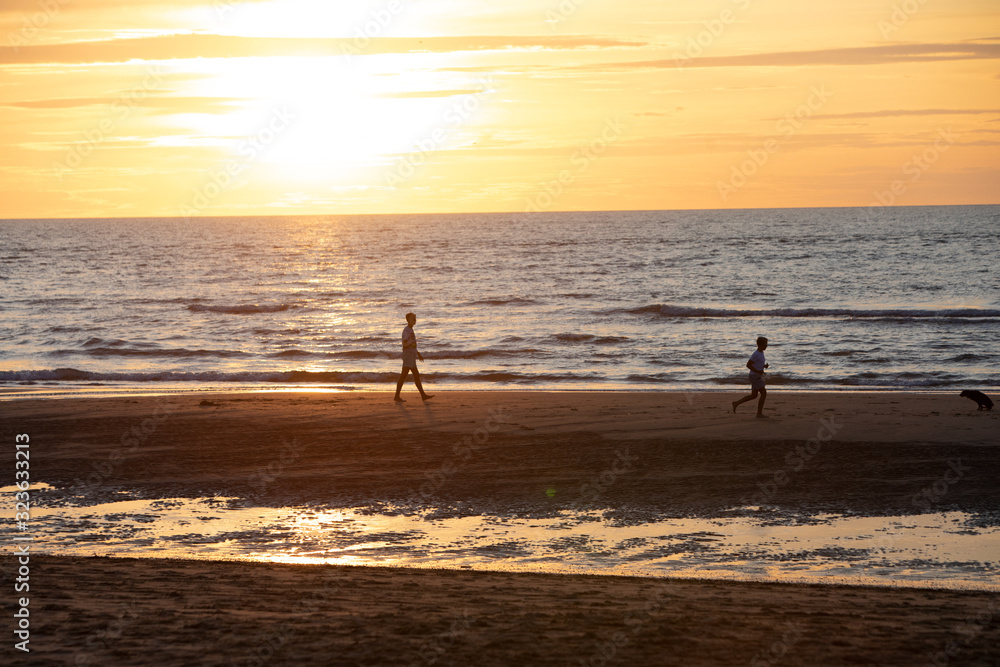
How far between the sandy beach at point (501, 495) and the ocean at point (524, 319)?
19.2 ft

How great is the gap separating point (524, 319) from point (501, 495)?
29.3 metres

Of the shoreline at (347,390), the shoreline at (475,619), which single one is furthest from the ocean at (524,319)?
the shoreline at (475,619)

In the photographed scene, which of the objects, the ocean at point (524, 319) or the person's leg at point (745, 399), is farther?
the ocean at point (524, 319)

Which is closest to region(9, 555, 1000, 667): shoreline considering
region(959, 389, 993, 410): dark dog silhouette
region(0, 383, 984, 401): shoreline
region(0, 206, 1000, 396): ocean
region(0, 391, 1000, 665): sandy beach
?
region(0, 391, 1000, 665): sandy beach

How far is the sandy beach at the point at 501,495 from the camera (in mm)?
5898

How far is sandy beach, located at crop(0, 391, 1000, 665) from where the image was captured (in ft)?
19.4

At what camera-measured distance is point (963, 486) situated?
35.8 ft

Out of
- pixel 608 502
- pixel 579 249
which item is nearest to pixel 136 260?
pixel 579 249

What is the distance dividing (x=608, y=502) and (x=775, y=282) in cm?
4738

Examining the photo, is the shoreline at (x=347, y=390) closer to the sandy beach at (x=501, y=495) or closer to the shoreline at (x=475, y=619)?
the sandy beach at (x=501, y=495)

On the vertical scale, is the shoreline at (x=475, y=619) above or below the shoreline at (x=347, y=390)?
below


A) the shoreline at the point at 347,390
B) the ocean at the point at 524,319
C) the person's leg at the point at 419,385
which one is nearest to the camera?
the person's leg at the point at 419,385

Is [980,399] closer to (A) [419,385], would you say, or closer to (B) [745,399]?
(B) [745,399]

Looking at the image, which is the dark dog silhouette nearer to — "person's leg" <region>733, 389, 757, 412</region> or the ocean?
"person's leg" <region>733, 389, 757, 412</region>
